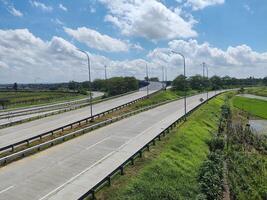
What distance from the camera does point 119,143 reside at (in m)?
30.8

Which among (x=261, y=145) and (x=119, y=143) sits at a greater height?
(x=119, y=143)

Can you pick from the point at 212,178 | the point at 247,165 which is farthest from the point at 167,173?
the point at 247,165

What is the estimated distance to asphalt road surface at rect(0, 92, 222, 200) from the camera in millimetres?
18641

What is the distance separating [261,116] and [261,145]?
34911mm

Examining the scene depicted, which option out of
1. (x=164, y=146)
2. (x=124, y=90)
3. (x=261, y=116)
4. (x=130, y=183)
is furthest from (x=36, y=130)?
(x=124, y=90)

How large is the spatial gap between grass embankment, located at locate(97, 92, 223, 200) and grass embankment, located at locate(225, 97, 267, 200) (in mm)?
2831

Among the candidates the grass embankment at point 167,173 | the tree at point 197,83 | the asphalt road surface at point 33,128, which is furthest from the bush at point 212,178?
the tree at point 197,83

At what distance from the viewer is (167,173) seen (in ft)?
79.7

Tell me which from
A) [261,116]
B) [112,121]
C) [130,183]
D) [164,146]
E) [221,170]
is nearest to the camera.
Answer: [130,183]

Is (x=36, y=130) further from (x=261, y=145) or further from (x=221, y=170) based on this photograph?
(x=261, y=145)

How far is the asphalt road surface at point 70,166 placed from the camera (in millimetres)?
18641

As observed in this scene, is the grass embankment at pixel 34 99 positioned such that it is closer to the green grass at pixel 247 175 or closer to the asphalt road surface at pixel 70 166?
the asphalt road surface at pixel 70 166

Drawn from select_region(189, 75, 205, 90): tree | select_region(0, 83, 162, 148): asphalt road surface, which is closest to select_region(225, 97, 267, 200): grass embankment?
select_region(0, 83, 162, 148): asphalt road surface

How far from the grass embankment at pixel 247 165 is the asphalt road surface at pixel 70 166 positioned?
8.59 meters
